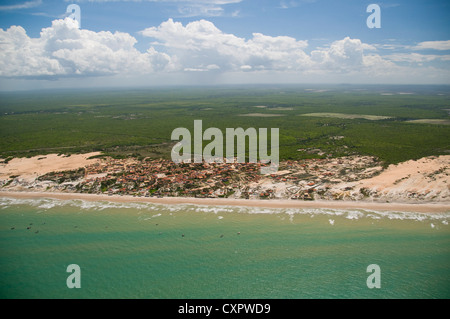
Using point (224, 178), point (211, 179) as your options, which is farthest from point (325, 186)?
point (211, 179)

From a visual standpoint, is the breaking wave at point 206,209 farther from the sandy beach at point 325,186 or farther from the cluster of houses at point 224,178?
the cluster of houses at point 224,178

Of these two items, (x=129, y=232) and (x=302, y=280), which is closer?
(x=302, y=280)
